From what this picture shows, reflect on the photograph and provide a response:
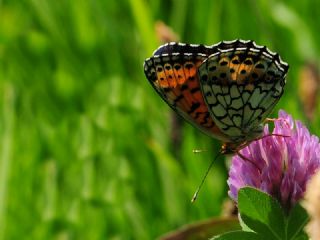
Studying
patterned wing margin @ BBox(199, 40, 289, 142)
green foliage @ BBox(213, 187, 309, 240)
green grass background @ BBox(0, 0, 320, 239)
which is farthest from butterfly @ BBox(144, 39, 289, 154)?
green grass background @ BBox(0, 0, 320, 239)

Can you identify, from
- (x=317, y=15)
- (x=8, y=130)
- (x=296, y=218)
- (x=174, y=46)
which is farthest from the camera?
(x=317, y=15)

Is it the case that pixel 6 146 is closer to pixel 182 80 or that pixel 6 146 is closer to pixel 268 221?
pixel 182 80

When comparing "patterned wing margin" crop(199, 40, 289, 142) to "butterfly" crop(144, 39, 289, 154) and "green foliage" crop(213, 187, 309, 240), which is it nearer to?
→ "butterfly" crop(144, 39, 289, 154)

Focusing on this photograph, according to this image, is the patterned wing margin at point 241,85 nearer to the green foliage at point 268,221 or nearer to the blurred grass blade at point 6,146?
the green foliage at point 268,221

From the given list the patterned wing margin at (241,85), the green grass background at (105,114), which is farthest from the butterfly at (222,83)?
the green grass background at (105,114)

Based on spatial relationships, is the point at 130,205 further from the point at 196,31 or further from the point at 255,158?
the point at 255,158

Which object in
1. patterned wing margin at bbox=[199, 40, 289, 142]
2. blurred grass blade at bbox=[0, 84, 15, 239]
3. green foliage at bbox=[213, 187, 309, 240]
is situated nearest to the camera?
green foliage at bbox=[213, 187, 309, 240]

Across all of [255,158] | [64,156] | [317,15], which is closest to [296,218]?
[255,158]
